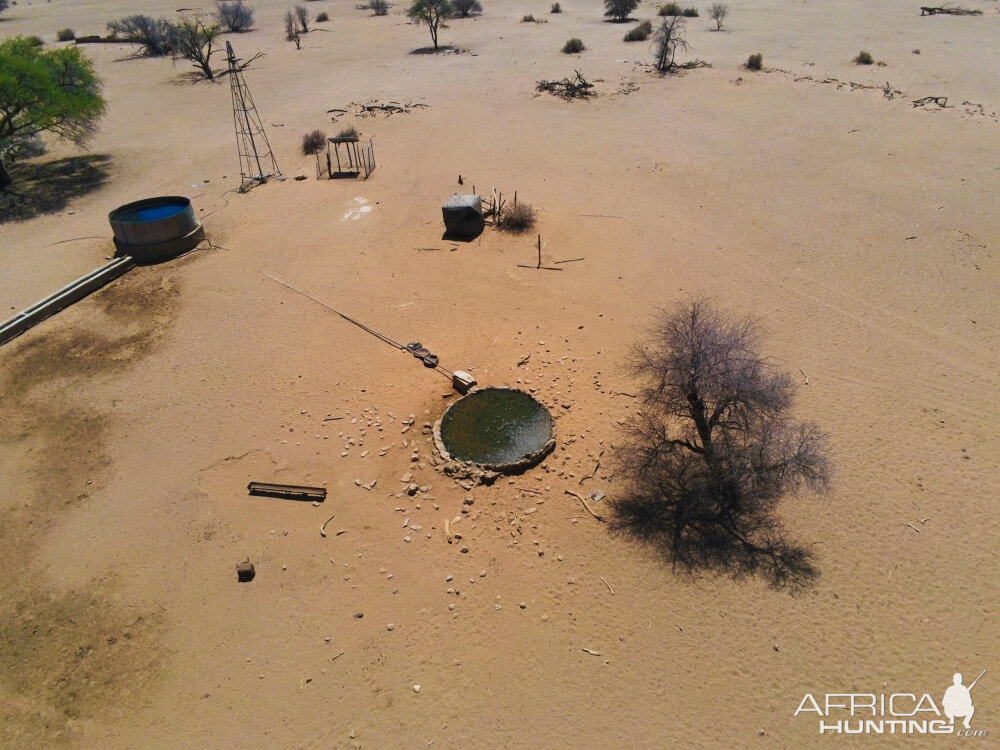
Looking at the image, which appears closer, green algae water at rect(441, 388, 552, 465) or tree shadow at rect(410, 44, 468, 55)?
green algae water at rect(441, 388, 552, 465)

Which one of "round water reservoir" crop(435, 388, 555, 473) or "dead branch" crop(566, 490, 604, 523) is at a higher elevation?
"round water reservoir" crop(435, 388, 555, 473)

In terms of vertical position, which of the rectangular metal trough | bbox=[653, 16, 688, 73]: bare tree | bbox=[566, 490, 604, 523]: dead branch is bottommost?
bbox=[566, 490, 604, 523]: dead branch

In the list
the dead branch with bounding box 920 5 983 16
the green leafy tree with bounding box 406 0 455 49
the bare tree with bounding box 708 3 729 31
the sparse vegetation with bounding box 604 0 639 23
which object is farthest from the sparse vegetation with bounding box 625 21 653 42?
the dead branch with bounding box 920 5 983 16

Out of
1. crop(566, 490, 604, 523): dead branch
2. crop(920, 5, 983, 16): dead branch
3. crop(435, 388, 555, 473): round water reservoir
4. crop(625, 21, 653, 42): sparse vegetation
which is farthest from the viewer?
crop(920, 5, 983, 16): dead branch

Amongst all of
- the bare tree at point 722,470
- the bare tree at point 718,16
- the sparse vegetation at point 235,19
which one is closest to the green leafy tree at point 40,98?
the bare tree at point 722,470

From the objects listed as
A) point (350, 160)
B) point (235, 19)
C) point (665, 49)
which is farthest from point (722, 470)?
point (235, 19)

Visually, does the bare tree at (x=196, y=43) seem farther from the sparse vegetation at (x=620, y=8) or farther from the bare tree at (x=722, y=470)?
the bare tree at (x=722, y=470)

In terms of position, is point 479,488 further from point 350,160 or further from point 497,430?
point 350,160

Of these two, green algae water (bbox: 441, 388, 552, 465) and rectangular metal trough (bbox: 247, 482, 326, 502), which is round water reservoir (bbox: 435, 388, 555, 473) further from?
rectangular metal trough (bbox: 247, 482, 326, 502)
